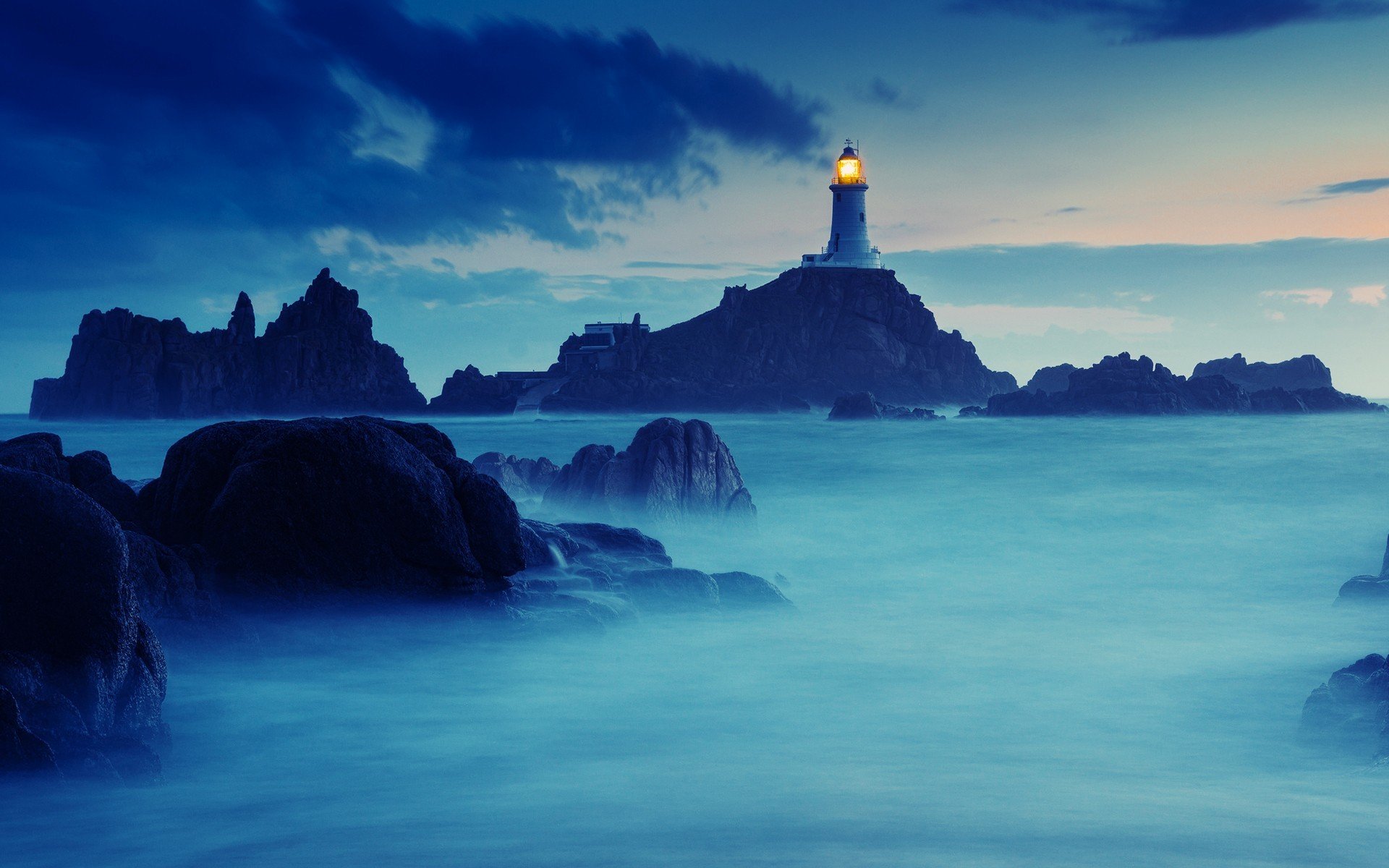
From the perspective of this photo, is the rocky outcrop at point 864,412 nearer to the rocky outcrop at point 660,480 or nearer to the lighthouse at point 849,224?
the lighthouse at point 849,224

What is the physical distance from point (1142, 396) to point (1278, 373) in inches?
1272

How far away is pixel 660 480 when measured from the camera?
1827 centimetres

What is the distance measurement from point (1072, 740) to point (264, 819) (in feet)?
18.1

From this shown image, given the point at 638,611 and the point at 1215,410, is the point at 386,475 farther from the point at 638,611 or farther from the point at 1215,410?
the point at 1215,410

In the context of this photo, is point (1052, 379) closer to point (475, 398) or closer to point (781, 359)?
point (781, 359)

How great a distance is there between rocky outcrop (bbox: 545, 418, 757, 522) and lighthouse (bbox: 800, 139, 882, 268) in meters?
83.2

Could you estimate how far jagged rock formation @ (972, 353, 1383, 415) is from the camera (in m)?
80.9

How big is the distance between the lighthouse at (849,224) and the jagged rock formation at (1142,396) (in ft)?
81.4

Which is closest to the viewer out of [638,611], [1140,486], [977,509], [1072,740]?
[1072,740]

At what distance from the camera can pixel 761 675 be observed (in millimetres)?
9789

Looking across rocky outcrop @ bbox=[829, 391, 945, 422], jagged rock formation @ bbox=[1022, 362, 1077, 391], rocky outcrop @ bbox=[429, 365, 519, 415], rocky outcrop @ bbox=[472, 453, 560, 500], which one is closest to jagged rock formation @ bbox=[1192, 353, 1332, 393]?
jagged rock formation @ bbox=[1022, 362, 1077, 391]

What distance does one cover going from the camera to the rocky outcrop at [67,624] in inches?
219

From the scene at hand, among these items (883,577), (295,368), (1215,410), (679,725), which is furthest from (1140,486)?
(295,368)

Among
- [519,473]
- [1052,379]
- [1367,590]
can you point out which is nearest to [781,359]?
[1052,379]
